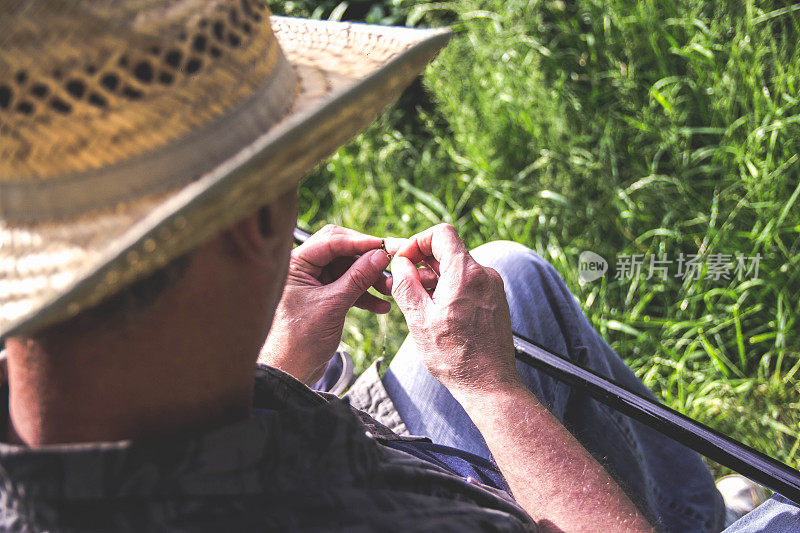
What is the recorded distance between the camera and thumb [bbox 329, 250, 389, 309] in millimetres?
1566

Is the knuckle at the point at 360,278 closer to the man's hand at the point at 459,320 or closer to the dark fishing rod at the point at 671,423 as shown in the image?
the man's hand at the point at 459,320

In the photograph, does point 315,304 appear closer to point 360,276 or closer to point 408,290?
point 360,276

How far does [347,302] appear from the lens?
62.5 inches

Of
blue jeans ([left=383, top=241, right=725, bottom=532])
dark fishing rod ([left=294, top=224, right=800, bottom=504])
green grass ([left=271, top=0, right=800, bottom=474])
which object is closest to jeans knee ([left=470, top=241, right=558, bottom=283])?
blue jeans ([left=383, top=241, right=725, bottom=532])

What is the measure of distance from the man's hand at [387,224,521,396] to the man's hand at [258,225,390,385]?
0.33 ft

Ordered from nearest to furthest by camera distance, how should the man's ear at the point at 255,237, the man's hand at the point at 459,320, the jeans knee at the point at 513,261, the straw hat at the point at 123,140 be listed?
the straw hat at the point at 123,140, the man's ear at the point at 255,237, the man's hand at the point at 459,320, the jeans knee at the point at 513,261

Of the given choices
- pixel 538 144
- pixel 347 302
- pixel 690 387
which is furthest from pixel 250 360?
pixel 538 144

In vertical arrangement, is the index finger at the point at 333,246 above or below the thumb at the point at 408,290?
above

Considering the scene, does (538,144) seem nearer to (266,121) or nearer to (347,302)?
(347,302)

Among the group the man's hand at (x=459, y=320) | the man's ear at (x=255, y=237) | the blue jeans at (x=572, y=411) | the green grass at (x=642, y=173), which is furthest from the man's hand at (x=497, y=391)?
the green grass at (x=642, y=173)

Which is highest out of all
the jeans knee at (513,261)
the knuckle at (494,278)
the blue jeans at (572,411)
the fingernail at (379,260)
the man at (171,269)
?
the man at (171,269)

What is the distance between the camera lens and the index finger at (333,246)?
5.35ft

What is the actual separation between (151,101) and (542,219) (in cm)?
206

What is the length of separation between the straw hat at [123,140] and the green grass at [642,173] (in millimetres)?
1849
